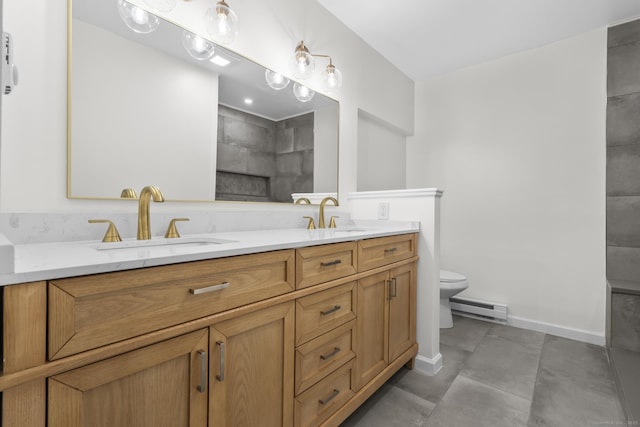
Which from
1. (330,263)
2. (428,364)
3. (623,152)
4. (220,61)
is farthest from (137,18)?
(623,152)

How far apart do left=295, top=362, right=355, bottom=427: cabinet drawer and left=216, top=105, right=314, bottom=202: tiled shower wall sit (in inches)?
37.8

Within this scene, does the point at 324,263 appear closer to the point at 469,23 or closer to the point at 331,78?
the point at 331,78

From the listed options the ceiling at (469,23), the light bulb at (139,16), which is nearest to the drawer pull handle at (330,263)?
the light bulb at (139,16)

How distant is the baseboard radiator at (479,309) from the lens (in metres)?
2.71

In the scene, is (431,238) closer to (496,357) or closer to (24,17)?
(496,357)

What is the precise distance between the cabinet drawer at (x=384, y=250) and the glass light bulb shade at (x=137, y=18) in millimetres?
1276

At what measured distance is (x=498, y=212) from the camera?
2.76 meters

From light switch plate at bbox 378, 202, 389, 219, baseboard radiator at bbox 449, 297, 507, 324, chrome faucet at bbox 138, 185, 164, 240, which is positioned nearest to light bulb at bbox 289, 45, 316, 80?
light switch plate at bbox 378, 202, 389, 219

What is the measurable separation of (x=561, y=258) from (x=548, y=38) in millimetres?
1759

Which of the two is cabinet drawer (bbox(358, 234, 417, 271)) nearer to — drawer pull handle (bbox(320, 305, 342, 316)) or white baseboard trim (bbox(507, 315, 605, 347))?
drawer pull handle (bbox(320, 305, 342, 316))

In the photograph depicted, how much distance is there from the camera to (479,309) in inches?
110

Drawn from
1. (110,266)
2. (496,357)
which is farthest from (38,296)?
(496,357)

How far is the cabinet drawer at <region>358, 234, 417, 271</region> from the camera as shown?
1.49 metres

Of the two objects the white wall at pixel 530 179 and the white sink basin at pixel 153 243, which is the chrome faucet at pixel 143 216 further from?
the white wall at pixel 530 179
